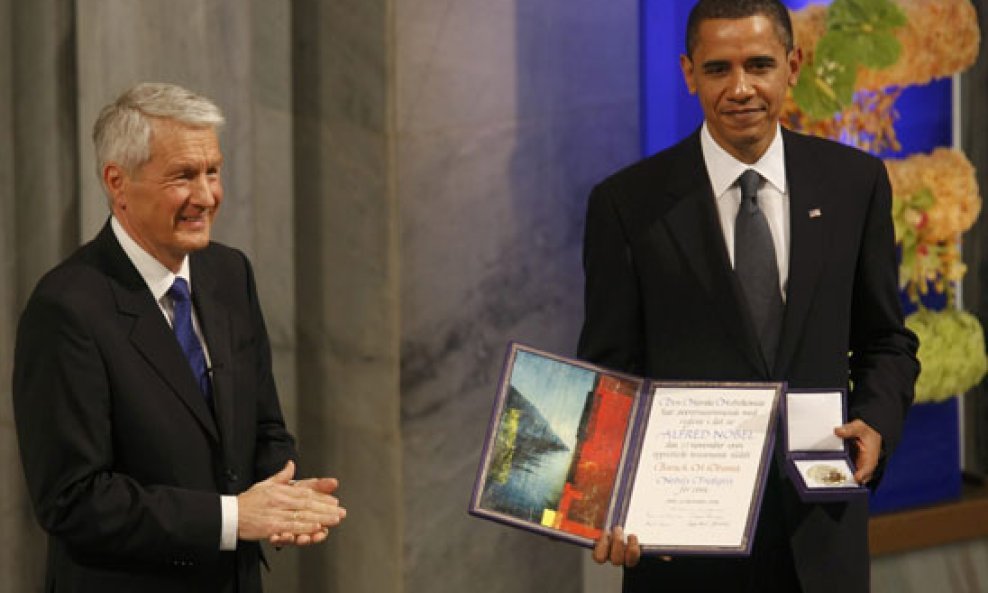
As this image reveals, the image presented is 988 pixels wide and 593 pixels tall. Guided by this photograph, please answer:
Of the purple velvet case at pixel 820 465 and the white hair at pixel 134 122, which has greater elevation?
the white hair at pixel 134 122

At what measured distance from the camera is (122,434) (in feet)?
9.34

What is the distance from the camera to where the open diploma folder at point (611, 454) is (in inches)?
128

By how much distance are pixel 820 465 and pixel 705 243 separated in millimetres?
511

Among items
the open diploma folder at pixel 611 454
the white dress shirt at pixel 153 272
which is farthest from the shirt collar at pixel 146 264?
the open diploma folder at pixel 611 454

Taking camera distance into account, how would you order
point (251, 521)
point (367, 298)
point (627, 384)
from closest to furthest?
1. point (251, 521)
2. point (627, 384)
3. point (367, 298)

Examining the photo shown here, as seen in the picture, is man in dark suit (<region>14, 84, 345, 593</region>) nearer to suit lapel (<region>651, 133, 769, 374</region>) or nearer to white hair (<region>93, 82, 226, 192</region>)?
white hair (<region>93, 82, 226, 192</region>)

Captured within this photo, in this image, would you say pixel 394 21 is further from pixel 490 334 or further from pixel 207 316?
pixel 207 316

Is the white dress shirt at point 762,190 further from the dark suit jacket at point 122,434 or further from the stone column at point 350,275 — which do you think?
the stone column at point 350,275

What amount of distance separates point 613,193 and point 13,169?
70.3 inches

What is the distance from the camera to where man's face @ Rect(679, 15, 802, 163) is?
3344mm

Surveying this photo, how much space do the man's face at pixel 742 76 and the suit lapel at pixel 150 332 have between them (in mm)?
1216

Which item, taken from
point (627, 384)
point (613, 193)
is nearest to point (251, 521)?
point (627, 384)

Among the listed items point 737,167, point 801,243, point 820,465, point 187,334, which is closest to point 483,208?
point 737,167

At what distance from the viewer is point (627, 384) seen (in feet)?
10.9
